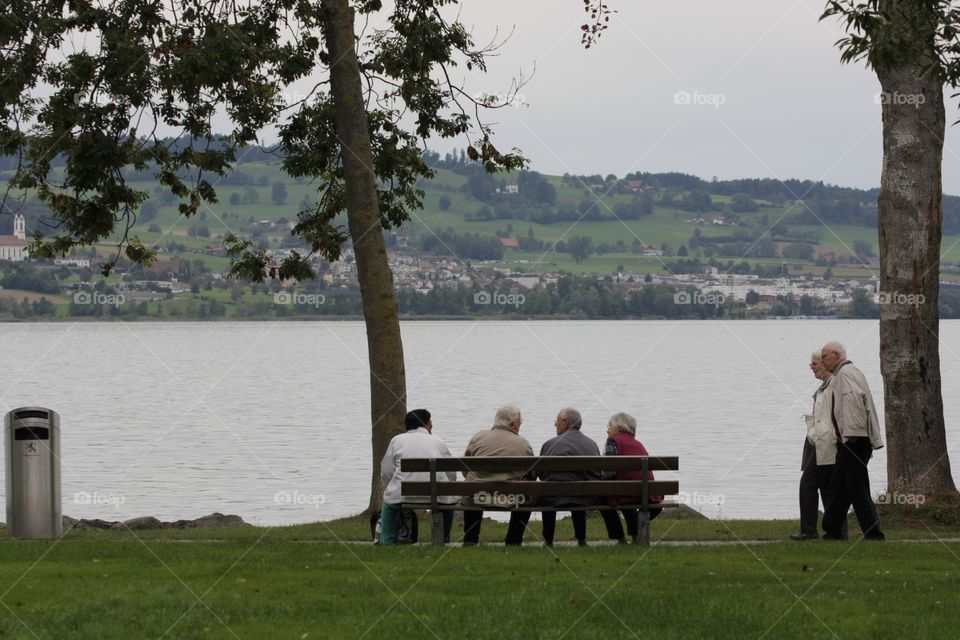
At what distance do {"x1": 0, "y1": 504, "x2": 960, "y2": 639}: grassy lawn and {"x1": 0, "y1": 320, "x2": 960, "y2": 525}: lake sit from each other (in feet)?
38.7

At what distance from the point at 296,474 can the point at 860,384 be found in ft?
80.5

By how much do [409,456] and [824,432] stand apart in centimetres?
385

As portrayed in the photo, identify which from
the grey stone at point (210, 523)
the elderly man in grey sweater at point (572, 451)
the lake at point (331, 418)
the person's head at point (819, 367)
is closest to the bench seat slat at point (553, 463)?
the elderly man in grey sweater at point (572, 451)

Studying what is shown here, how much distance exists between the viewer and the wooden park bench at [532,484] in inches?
497

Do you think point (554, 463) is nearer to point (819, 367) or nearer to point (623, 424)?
point (623, 424)

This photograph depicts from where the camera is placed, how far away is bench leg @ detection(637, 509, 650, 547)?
1298cm

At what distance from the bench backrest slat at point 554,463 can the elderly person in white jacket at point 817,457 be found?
164 centimetres

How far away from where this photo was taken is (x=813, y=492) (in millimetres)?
13867

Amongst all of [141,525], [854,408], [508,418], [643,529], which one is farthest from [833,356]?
[141,525]

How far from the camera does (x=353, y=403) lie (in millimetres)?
68312

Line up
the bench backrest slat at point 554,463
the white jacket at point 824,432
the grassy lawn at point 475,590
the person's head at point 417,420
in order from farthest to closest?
the person's head at point 417,420
the white jacket at point 824,432
the bench backrest slat at point 554,463
the grassy lawn at point 475,590

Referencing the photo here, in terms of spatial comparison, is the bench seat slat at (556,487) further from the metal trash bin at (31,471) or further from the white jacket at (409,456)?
the metal trash bin at (31,471)

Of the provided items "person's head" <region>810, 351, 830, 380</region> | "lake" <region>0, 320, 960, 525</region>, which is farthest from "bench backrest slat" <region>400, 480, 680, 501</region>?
"lake" <region>0, 320, 960, 525</region>

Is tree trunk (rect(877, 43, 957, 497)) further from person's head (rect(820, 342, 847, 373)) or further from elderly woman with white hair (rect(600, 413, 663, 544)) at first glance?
elderly woman with white hair (rect(600, 413, 663, 544))
